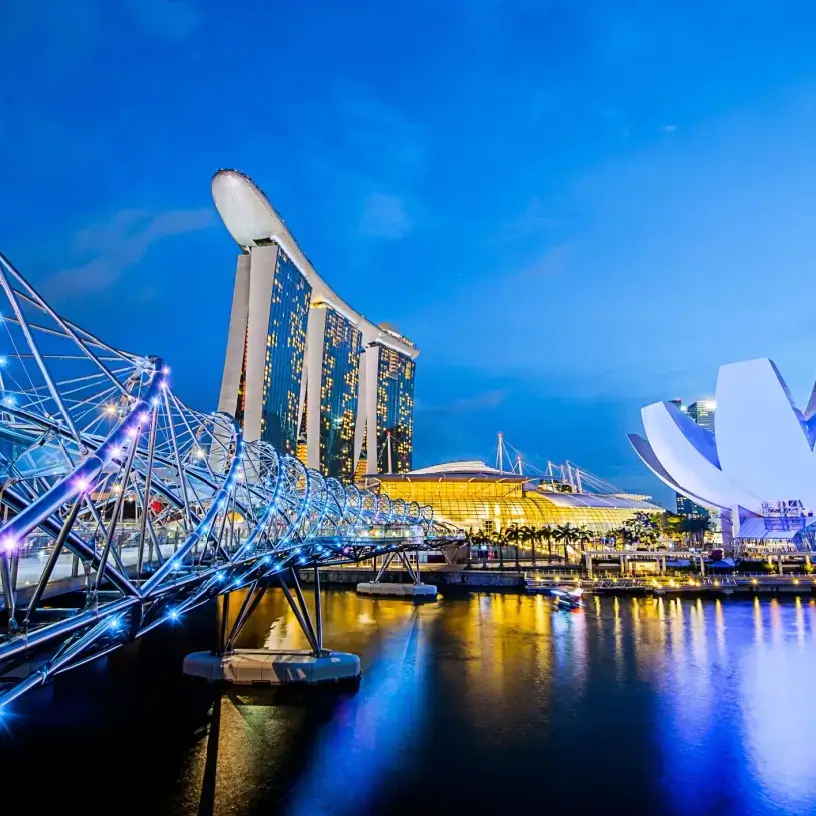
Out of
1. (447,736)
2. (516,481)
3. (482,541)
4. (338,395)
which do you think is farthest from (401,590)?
(338,395)

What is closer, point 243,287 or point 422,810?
point 422,810

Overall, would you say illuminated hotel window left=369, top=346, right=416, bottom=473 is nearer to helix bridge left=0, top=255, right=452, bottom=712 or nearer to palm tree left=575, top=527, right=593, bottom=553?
palm tree left=575, top=527, right=593, bottom=553

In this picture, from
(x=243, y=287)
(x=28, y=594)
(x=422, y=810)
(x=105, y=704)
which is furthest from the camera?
(x=243, y=287)

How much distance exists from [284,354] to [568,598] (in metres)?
54.9

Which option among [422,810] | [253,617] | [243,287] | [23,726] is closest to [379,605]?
[253,617]

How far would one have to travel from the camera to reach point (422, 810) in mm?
11570

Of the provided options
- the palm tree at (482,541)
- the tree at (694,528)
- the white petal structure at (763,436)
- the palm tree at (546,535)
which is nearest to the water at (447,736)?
the palm tree at (482,541)

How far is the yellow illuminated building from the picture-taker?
71375 millimetres

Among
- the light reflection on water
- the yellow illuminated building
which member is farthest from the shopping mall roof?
the light reflection on water

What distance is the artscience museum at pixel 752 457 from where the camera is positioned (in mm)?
54281

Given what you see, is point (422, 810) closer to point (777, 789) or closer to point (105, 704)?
point (777, 789)

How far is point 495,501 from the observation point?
7456cm

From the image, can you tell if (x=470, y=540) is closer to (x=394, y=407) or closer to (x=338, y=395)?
(x=338, y=395)

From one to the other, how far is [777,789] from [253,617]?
24.8m
